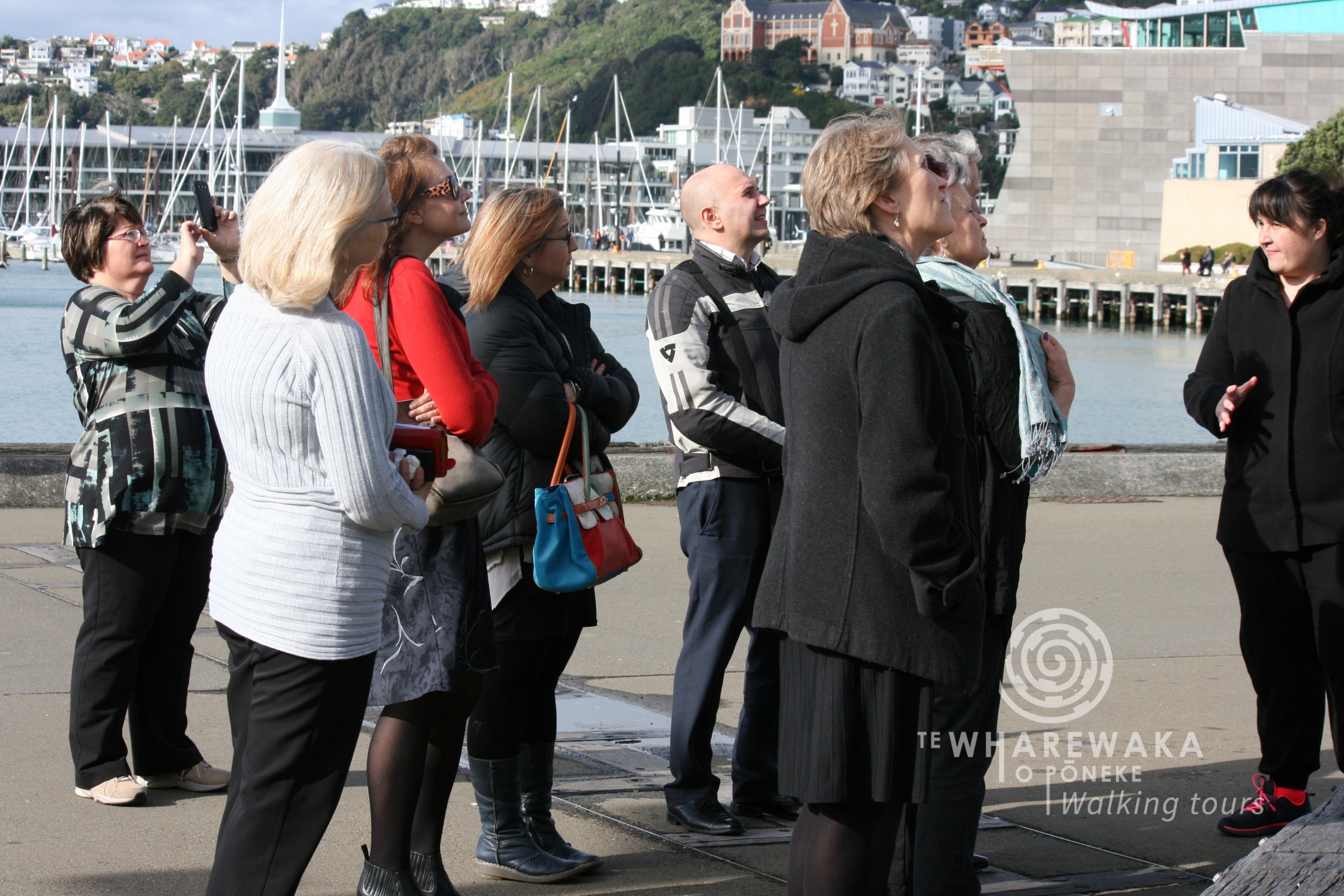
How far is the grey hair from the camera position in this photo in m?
3.57

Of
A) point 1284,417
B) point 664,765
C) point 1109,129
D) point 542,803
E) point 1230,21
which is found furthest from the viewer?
point 1230,21

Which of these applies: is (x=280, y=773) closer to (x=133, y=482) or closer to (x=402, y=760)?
(x=402, y=760)

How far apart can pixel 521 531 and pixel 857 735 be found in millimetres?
1229

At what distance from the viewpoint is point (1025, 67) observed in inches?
3285

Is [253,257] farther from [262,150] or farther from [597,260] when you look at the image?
[262,150]

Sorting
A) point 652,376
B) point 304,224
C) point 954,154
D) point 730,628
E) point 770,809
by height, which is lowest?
point 652,376

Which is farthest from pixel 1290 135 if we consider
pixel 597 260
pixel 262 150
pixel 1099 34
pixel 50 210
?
pixel 262 150

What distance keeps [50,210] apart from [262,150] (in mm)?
29716

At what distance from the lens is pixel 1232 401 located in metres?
4.31

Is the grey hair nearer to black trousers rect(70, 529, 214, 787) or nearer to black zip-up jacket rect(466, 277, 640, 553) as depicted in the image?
black zip-up jacket rect(466, 277, 640, 553)

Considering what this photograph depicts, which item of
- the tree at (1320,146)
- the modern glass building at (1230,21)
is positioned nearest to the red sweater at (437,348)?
the tree at (1320,146)

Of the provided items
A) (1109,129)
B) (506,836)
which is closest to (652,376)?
(506,836)

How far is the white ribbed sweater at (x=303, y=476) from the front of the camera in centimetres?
263

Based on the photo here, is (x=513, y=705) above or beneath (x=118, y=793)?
above
